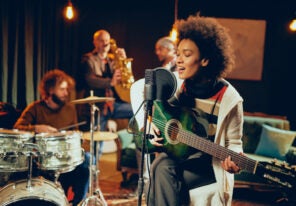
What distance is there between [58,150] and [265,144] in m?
2.83

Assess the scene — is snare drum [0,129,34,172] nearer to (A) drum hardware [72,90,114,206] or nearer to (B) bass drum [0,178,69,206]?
(B) bass drum [0,178,69,206]

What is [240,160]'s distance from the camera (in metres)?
2.41

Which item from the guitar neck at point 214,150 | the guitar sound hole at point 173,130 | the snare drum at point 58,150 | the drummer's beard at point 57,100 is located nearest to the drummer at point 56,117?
the drummer's beard at point 57,100

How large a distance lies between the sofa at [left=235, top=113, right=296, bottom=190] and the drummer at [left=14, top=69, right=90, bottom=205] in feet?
6.23

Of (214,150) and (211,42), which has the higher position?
(211,42)

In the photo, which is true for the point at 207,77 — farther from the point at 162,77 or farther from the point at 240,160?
the point at 240,160

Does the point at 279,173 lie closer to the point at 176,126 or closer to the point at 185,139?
the point at 185,139

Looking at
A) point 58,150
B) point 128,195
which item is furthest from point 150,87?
point 128,195

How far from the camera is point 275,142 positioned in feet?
15.8

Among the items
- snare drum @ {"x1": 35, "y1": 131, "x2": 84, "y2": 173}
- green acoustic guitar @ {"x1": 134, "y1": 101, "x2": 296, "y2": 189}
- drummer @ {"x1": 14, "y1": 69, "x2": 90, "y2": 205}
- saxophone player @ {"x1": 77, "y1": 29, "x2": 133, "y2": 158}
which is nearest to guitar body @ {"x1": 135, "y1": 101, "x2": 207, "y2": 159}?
green acoustic guitar @ {"x1": 134, "y1": 101, "x2": 296, "y2": 189}

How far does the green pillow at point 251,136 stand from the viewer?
5141mm

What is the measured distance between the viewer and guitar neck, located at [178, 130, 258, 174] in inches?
93.4

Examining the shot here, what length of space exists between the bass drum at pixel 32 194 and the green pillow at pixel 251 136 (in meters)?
2.86

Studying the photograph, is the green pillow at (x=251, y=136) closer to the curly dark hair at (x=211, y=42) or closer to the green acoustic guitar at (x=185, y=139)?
the curly dark hair at (x=211, y=42)
